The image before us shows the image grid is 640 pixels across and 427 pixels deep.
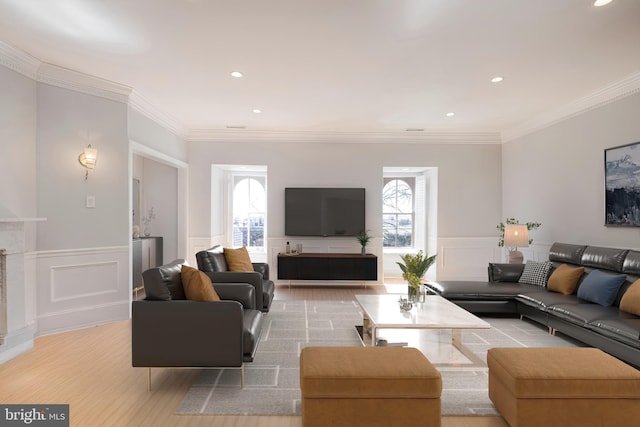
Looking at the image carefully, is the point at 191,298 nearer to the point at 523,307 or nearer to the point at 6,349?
the point at 6,349

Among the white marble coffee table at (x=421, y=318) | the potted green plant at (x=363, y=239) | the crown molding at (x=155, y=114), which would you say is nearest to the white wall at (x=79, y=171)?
the crown molding at (x=155, y=114)

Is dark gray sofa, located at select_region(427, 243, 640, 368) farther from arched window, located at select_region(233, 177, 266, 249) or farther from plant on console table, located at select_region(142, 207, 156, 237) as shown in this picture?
plant on console table, located at select_region(142, 207, 156, 237)

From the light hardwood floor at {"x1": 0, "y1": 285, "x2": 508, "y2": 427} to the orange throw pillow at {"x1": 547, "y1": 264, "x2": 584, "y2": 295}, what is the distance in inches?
98.8

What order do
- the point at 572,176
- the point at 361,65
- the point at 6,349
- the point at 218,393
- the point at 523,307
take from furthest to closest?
the point at 572,176 → the point at 523,307 → the point at 361,65 → the point at 6,349 → the point at 218,393

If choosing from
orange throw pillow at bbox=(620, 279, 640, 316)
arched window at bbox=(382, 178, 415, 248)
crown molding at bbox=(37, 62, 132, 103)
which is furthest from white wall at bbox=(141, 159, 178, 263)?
orange throw pillow at bbox=(620, 279, 640, 316)

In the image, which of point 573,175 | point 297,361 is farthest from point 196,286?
point 573,175

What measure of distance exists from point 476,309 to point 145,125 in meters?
4.87

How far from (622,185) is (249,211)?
629cm

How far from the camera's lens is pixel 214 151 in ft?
23.0

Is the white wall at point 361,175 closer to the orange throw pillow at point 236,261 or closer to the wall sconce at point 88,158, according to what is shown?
the orange throw pillow at point 236,261

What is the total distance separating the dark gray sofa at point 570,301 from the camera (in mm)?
3115

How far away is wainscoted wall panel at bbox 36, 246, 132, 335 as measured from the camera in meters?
4.01

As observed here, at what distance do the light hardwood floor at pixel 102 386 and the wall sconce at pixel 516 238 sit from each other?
11.9 feet

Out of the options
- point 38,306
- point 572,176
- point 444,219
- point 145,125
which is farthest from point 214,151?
point 572,176
